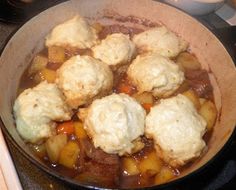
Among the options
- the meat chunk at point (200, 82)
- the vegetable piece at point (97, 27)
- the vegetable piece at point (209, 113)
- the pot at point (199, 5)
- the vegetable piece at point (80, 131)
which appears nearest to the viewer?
the vegetable piece at point (80, 131)

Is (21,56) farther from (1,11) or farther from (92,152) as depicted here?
(92,152)

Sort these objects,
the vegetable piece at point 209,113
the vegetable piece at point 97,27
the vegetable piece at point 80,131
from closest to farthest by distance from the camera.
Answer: the vegetable piece at point 80,131, the vegetable piece at point 209,113, the vegetable piece at point 97,27

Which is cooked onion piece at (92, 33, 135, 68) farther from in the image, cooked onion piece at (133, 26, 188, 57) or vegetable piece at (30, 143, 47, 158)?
vegetable piece at (30, 143, 47, 158)

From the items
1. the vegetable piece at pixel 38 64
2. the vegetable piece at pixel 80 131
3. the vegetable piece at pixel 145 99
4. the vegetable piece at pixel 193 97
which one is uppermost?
the vegetable piece at pixel 193 97

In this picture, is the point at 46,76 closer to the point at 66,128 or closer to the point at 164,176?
the point at 66,128

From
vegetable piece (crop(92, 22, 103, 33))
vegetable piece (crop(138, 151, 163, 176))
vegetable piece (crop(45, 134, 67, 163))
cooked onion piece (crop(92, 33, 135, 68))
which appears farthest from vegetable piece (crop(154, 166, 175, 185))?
vegetable piece (crop(92, 22, 103, 33))

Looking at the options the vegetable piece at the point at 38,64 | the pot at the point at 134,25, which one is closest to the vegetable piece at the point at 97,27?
the pot at the point at 134,25

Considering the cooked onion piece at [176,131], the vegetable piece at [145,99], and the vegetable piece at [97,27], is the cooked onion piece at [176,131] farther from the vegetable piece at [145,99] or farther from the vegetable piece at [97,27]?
the vegetable piece at [97,27]

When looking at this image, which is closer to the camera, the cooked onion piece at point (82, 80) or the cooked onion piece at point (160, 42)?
the cooked onion piece at point (82, 80)
